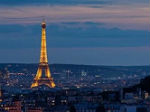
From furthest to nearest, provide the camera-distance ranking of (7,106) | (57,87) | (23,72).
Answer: (23,72), (57,87), (7,106)

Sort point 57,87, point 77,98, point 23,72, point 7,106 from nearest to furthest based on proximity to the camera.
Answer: point 7,106
point 77,98
point 57,87
point 23,72

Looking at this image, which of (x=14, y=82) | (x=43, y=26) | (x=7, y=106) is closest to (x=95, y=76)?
(x=14, y=82)

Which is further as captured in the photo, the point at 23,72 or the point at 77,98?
the point at 23,72

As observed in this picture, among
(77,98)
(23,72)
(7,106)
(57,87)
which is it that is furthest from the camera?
(23,72)

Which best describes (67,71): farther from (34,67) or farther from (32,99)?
(32,99)

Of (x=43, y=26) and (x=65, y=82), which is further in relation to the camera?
(x=65, y=82)

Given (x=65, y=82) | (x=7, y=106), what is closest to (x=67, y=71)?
(x=65, y=82)

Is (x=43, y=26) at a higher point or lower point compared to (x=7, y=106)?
higher

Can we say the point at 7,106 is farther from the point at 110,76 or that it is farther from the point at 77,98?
the point at 110,76

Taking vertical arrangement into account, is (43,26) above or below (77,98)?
above
